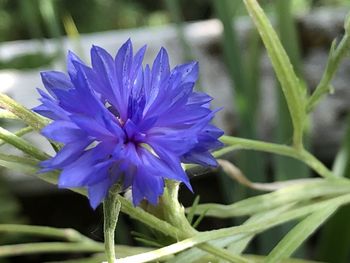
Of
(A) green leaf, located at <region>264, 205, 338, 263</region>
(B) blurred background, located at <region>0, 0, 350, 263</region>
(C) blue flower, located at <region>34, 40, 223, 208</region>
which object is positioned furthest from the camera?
(B) blurred background, located at <region>0, 0, 350, 263</region>

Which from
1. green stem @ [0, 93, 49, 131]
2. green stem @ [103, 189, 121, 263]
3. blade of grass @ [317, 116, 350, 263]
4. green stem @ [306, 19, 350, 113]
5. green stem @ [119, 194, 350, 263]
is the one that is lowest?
blade of grass @ [317, 116, 350, 263]

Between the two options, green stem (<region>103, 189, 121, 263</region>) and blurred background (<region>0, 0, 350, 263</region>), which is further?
blurred background (<region>0, 0, 350, 263</region>)

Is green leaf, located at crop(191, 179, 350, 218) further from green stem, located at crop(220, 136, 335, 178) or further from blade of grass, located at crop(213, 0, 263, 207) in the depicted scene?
blade of grass, located at crop(213, 0, 263, 207)


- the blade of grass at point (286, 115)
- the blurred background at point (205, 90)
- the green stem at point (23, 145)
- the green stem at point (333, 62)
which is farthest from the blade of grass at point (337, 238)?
the green stem at point (23, 145)

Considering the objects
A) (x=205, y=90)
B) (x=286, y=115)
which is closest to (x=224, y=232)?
(x=286, y=115)

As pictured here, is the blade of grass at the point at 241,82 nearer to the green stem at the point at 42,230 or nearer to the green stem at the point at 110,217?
the green stem at the point at 42,230

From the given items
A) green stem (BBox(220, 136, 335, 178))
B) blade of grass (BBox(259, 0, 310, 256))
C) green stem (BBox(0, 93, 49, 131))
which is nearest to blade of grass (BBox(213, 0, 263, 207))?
blade of grass (BBox(259, 0, 310, 256))
